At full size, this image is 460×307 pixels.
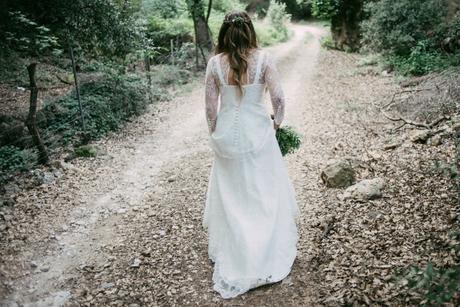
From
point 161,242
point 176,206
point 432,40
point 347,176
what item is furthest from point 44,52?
point 432,40

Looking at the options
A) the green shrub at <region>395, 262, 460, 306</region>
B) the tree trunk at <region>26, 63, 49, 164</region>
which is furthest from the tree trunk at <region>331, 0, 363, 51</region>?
the green shrub at <region>395, 262, 460, 306</region>

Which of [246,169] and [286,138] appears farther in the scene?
[286,138]

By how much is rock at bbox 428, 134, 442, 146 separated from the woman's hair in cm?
383

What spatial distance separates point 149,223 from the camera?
5.90m

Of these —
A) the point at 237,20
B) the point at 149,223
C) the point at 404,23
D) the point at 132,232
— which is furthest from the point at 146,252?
the point at 404,23

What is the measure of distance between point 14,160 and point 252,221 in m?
4.92

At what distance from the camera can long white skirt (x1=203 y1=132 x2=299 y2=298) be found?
416 centimetres

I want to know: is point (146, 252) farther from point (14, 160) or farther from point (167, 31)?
point (167, 31)

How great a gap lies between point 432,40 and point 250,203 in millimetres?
10711

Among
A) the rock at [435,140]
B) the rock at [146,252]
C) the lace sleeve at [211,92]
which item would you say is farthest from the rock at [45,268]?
the rock at [435,140]

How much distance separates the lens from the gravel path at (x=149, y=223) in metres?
4.34

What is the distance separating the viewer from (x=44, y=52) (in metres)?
13.1

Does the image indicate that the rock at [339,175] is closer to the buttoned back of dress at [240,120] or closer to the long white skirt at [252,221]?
the long white skirt at [252,221]

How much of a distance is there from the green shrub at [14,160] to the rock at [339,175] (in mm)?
5229
